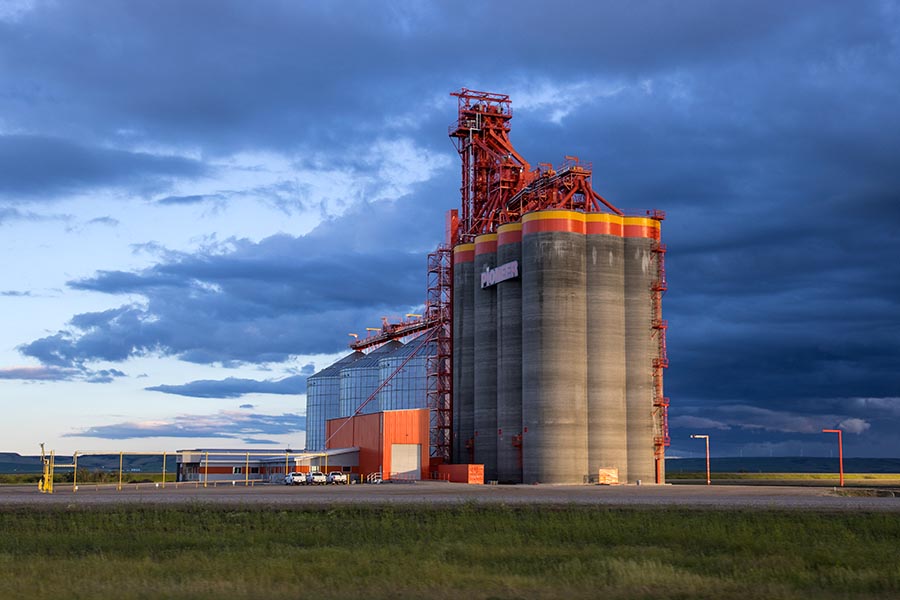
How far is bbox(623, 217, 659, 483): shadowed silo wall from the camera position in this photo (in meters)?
85.9

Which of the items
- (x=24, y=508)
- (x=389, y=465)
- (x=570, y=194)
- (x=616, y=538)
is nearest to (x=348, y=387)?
(x=389, y=465)

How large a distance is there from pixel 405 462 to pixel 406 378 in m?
17.7

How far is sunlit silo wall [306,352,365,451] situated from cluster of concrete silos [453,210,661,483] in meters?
44.6

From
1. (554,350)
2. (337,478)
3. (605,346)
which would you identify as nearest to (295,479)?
(337,478)

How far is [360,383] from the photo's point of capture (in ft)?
398

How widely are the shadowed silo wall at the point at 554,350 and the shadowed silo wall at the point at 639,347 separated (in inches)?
180

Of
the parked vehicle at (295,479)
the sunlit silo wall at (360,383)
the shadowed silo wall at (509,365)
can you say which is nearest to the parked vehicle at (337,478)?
the parked vehicle at (295,479)

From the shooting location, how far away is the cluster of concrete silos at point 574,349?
83562 millimetres

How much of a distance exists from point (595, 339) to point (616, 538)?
52280 millimetres

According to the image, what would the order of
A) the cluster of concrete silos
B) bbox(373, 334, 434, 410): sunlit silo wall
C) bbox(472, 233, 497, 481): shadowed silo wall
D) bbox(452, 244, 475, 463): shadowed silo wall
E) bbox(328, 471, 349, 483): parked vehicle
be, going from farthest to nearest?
bbox(373, 334, 434, 410): sunlit silo wall
bbox(452, 244, 475, 463): shadowed silo wall
bbox(472, 233, 497, 481): shadowed silo wall
bbox(328, 471, 349, 483): parked vehicle
the cluster of concrete silos

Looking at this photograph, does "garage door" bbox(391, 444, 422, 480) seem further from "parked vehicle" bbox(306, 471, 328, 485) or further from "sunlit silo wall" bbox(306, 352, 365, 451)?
"sunlit silo wall" bbox(306, 352, 365, 451)

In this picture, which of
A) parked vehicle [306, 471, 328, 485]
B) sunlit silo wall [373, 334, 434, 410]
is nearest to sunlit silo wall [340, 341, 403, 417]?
sunlit silo wall [373, 334, 434, 410]

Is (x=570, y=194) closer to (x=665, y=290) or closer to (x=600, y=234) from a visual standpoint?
(x=600, y=234)

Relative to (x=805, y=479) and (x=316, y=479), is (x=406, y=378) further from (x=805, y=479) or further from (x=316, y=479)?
(x=805, y=479)
